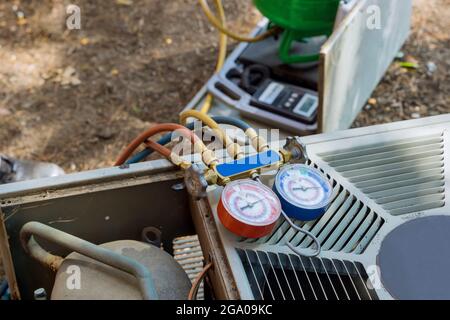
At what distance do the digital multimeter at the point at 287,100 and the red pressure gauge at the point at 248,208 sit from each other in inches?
49.4

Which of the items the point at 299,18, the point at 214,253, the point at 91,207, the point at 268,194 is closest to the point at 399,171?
the point at 268,194

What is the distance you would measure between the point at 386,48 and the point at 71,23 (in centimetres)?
160

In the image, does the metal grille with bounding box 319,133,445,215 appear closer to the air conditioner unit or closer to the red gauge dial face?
the air conditioner unit

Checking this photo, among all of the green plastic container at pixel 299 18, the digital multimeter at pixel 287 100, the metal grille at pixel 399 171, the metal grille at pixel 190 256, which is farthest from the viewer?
the digital multimeter at pixel 287 100

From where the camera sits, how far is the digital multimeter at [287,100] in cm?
244

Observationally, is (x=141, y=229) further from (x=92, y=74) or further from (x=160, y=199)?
(x=92, y=74)

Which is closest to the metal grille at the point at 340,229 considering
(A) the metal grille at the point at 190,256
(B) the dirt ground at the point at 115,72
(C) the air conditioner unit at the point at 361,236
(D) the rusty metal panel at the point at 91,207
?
(C) the air conditioner unit at the point at 361,236

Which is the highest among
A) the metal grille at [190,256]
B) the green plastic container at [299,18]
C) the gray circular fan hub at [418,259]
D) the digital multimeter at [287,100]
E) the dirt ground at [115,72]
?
the gray circular fan hub at [418,259]

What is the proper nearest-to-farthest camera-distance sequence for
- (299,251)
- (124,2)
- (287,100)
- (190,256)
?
(299,251), (190,256), (287,100), (124,2)

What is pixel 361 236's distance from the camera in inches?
47.4

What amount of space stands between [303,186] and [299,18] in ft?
4.24

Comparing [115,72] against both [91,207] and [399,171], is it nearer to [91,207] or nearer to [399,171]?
[91,207]

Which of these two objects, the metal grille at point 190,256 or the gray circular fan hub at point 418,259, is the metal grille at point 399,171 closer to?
the gray circular fan hub at point 418,259

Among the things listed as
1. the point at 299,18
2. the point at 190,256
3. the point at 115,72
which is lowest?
the point at 115,72
